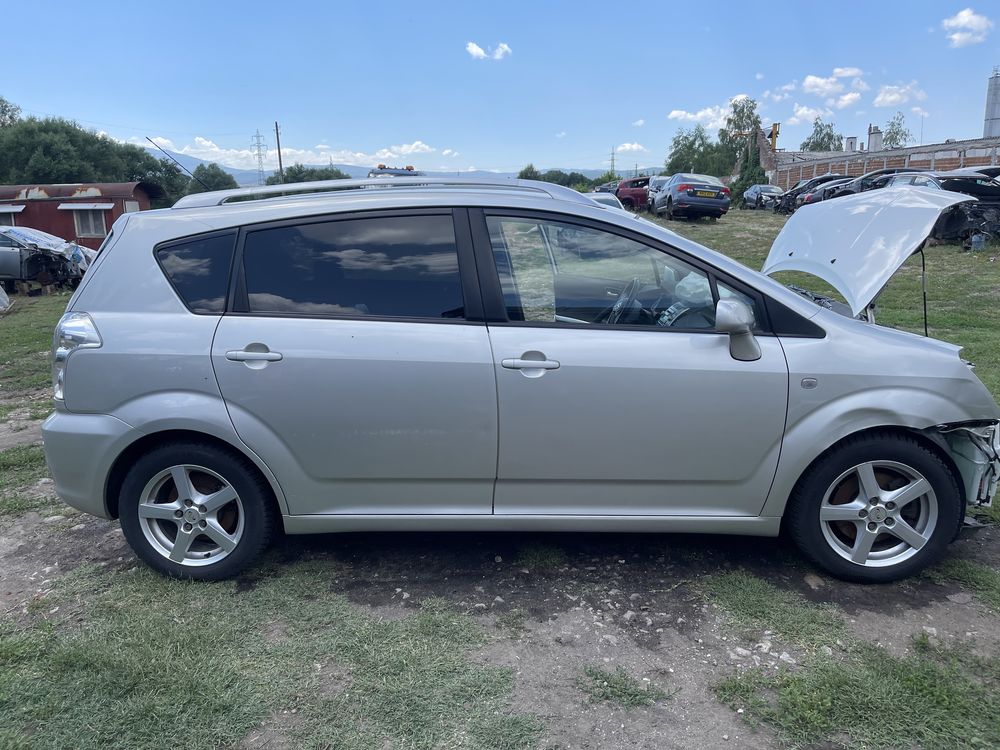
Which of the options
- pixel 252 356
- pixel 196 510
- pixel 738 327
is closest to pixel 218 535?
pixel 196 510

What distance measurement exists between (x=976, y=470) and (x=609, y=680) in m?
1.98

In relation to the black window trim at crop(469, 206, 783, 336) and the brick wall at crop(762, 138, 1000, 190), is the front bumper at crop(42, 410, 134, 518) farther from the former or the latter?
the brick wall at crop(762, 138, 1000, 190)

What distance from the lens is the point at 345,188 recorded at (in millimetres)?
3752

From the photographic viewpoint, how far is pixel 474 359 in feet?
10.3

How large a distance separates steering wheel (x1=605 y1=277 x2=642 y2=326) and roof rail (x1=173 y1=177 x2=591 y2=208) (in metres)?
0.56

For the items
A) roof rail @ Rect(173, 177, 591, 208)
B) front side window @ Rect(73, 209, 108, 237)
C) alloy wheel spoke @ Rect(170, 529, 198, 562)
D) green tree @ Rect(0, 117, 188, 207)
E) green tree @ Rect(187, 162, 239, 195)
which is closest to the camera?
alloy wheel spoke @ Rect(170, 529, 198, 562)

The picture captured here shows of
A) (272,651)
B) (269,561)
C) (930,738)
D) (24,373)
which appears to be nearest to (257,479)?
(269,561)

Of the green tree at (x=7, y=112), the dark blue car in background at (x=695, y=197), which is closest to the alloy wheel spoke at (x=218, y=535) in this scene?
the dark blue car in background at (x=695, y=197)

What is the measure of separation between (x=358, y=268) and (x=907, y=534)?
2.78 metres

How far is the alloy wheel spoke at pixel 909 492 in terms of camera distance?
323cm

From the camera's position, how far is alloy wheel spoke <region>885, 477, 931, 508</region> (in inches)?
127

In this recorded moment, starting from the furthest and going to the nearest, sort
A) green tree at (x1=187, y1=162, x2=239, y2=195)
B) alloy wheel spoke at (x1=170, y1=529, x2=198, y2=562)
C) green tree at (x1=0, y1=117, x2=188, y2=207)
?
green tree at (x1=0, y1=117, x2=188, y2=207) < green tree at (x1=187, y1=162, x2=239, y2=195) < alloy wheel spoke at (x1=170, y1=529, x2=198, y2=562)

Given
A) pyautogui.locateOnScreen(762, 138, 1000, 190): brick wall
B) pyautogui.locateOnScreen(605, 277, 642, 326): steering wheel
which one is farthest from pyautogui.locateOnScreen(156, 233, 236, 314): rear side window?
pyautogui.locateOnScreen(762, 138, 1000, 190): brick wall

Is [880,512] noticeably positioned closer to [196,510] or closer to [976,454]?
[976,454]
